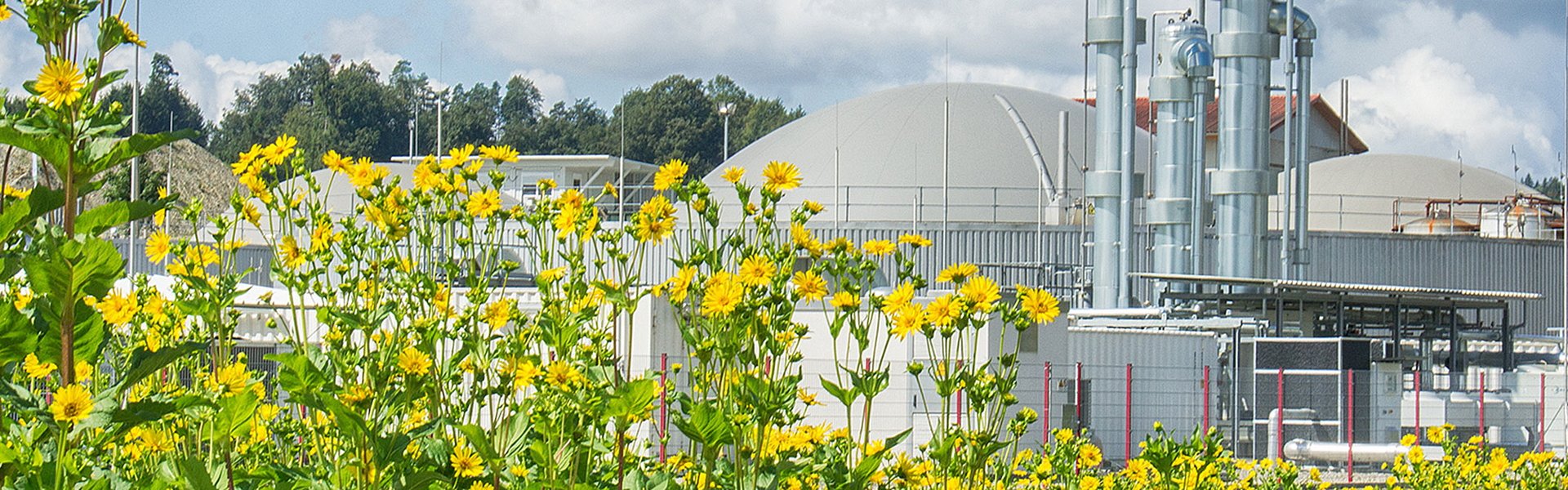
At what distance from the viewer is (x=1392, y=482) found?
7.08 metres

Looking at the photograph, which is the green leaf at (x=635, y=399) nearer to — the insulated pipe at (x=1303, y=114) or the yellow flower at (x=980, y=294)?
the yellow flower at (x=980, y=294)

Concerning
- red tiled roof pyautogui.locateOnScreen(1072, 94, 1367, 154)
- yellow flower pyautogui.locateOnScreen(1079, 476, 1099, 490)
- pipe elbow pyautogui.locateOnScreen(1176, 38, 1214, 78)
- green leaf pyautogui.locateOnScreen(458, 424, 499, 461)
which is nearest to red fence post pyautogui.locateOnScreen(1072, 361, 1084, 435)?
yellow flower pyautogui.locateOnScreen(1079, 476, 1099, 490)

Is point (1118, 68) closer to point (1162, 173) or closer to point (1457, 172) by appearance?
point (1162, 173)

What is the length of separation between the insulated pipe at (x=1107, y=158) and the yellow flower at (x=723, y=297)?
2367 cm

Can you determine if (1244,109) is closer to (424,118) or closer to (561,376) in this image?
(561,376)

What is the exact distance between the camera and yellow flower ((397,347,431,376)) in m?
3.45

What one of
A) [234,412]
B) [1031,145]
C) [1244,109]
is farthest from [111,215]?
[1031,145]

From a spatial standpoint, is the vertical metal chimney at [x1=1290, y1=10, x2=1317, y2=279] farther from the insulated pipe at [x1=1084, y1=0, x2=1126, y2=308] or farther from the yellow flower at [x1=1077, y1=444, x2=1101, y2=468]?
the yellow flower at [x1=1077, y1=444, x2=1101, y2=468]

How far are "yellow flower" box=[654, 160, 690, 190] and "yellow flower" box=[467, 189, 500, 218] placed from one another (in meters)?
0.52

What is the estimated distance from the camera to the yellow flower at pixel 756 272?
354cm

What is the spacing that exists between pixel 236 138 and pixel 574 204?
351ft

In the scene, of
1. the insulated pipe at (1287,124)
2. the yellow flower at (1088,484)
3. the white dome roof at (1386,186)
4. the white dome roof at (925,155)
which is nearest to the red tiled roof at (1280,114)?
the white dome roof at (1386,186)

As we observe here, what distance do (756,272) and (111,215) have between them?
4.34 ft

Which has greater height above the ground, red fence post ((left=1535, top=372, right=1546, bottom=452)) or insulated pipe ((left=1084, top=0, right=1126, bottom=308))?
insulated pipe ((left=1084, top=0, right=1126, bottom=308))
